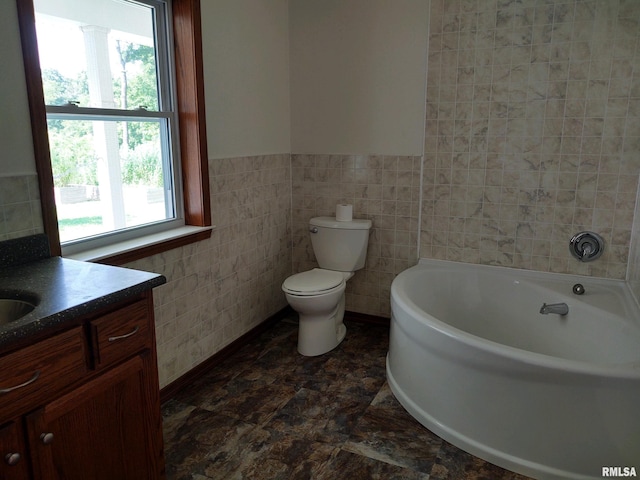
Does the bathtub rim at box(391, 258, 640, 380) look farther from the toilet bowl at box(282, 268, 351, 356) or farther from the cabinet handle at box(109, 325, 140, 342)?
the cabinet handle at box(109, 325, 140, 342)

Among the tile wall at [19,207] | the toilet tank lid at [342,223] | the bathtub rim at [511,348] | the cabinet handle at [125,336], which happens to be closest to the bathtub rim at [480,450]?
the bathtub rim at [511,348]

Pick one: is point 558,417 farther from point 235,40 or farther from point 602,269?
point 235,40

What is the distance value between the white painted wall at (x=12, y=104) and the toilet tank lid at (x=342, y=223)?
1.84 m

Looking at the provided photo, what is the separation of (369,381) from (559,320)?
1.10 metres

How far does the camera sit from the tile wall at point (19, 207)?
164 cm

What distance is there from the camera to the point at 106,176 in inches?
86.3

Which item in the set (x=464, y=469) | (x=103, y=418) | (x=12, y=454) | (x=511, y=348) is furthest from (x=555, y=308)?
(x=12, y=454)

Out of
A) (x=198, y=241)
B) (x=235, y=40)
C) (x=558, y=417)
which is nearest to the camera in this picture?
(x=558, y=417)

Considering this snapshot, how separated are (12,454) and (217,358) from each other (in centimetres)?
168

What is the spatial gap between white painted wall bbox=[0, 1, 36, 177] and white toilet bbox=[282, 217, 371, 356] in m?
1.55

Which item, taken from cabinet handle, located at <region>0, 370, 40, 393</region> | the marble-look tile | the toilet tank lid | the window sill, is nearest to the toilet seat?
the toilet tank lid

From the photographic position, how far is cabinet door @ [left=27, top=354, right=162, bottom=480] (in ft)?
4.10

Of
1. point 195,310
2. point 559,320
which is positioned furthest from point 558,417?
point 195,310

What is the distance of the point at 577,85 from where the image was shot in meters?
2.67
